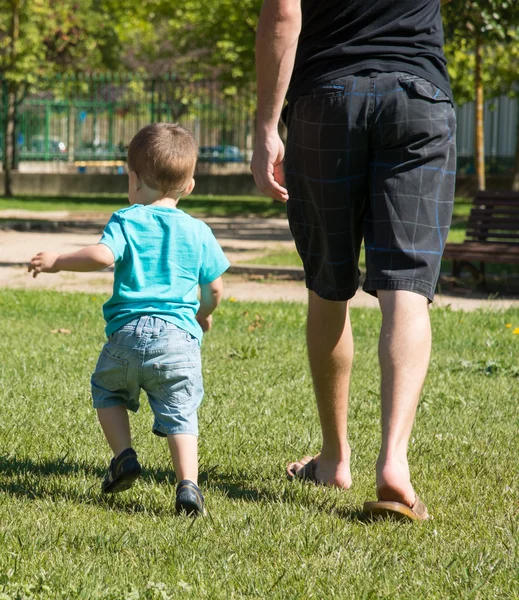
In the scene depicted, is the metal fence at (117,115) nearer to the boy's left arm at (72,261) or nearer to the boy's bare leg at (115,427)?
the boy's bare leg at (115,427)

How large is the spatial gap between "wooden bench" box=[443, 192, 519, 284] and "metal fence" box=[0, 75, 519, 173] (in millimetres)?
15175

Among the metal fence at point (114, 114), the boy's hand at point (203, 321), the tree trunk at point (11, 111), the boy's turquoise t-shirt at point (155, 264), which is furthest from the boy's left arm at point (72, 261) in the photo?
the metal fence at point (114, 114)

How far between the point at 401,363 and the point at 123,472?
35.9 inches

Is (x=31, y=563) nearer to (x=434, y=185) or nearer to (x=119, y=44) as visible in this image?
(x=434, y=185)

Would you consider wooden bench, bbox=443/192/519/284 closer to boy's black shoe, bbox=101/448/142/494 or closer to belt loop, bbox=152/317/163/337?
belt loop, bbox=152/317/163/337

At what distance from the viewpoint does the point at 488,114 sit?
3222 centimetres

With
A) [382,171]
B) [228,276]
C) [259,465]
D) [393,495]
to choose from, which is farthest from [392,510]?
[228,276]

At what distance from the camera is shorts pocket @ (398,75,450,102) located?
3.00 meters

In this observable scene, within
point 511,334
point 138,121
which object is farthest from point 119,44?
point 511,334

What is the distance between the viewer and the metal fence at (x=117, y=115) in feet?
85.3

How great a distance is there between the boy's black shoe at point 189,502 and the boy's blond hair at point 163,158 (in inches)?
37.9

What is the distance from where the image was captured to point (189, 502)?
3.00 meters

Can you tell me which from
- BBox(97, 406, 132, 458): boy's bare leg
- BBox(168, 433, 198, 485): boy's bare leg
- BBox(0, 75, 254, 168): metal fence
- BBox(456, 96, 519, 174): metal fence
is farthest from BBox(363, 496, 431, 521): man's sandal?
BBox(456, 96, 519, 174): metal fence

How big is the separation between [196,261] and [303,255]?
0.35 meters
